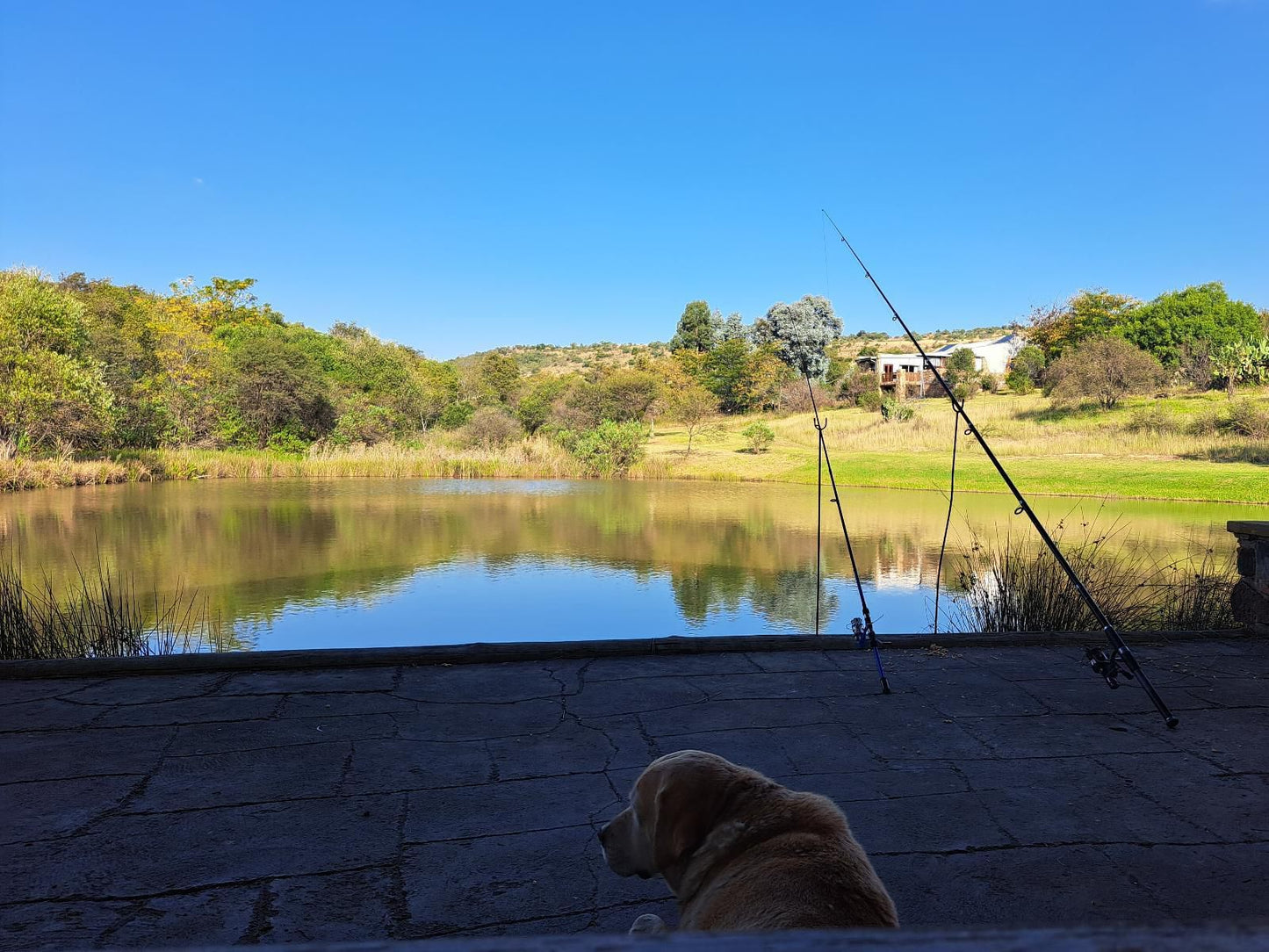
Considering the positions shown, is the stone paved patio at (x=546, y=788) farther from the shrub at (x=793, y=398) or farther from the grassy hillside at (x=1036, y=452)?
the shrub at (x=793, y=398)

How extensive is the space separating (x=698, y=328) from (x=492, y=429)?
23373 millimetres

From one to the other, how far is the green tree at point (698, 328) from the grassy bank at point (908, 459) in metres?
19.3

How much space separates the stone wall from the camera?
4.94 metres

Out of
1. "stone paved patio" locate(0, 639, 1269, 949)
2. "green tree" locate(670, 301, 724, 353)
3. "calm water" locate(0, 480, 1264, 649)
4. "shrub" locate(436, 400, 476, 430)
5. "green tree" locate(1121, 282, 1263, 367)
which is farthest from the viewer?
"green tree" locate(670, 301, 724, 353)

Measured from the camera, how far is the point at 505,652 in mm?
4371

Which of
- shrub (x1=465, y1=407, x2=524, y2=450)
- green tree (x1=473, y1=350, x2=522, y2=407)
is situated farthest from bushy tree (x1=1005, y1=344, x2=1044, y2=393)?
shrub (x1=465, y1=407, x2=524, y2=450)

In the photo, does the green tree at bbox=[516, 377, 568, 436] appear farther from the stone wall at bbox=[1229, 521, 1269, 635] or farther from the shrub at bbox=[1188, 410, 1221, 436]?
the stone wall at bbox=[1229, 521, 1269, 635]

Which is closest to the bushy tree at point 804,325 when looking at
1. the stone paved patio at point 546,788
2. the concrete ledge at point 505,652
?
the concrete ledge at point 505,652

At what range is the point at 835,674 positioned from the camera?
414 centimetres

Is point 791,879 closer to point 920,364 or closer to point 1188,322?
point 1188,322

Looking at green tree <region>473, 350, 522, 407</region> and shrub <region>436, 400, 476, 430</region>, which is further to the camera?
green tree <region>473, 350, 522, 407</region>

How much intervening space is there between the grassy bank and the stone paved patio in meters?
16.5

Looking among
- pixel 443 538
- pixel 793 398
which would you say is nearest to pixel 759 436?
pixel 793 398

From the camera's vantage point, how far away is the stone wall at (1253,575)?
4.94m
